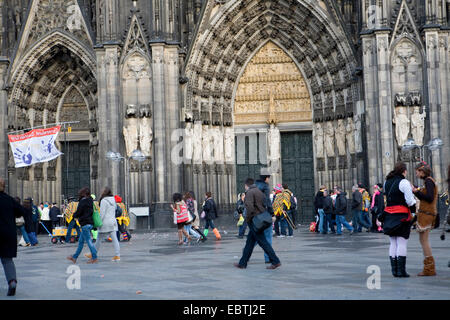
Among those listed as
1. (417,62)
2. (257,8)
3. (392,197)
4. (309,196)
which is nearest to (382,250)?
(392,197)

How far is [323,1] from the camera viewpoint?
28328mm

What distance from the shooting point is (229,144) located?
3067cm

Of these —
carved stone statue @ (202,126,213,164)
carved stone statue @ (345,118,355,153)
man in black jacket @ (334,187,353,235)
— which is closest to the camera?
man in black jacket @ (334,187,353,235)

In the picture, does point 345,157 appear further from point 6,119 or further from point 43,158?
point 6,119

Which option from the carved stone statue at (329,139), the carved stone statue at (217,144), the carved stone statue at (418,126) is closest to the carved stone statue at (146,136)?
the carved stone statue at (217,144)

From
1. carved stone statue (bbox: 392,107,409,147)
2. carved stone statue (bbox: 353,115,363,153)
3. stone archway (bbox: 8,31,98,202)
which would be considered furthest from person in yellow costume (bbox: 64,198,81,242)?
carved stone statue (bbox: 392,107,409,147)

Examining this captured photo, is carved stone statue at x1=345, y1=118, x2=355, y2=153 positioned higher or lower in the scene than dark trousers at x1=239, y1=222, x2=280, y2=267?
higher

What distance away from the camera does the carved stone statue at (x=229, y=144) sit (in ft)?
100

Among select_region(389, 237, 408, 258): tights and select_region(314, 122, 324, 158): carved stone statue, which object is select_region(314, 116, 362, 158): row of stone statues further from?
select_region(389, 237, 408, 258): tights

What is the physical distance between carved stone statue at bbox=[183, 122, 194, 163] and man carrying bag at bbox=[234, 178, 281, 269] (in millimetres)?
16460

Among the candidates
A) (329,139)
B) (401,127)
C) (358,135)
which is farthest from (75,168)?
(401,127)

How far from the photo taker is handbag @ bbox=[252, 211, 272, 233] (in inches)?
452

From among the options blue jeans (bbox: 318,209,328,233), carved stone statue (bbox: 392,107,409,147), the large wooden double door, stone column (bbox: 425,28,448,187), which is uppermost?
stone column (bbox: 425,28,448,187)

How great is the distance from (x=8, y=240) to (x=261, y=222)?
4284 millimetres
